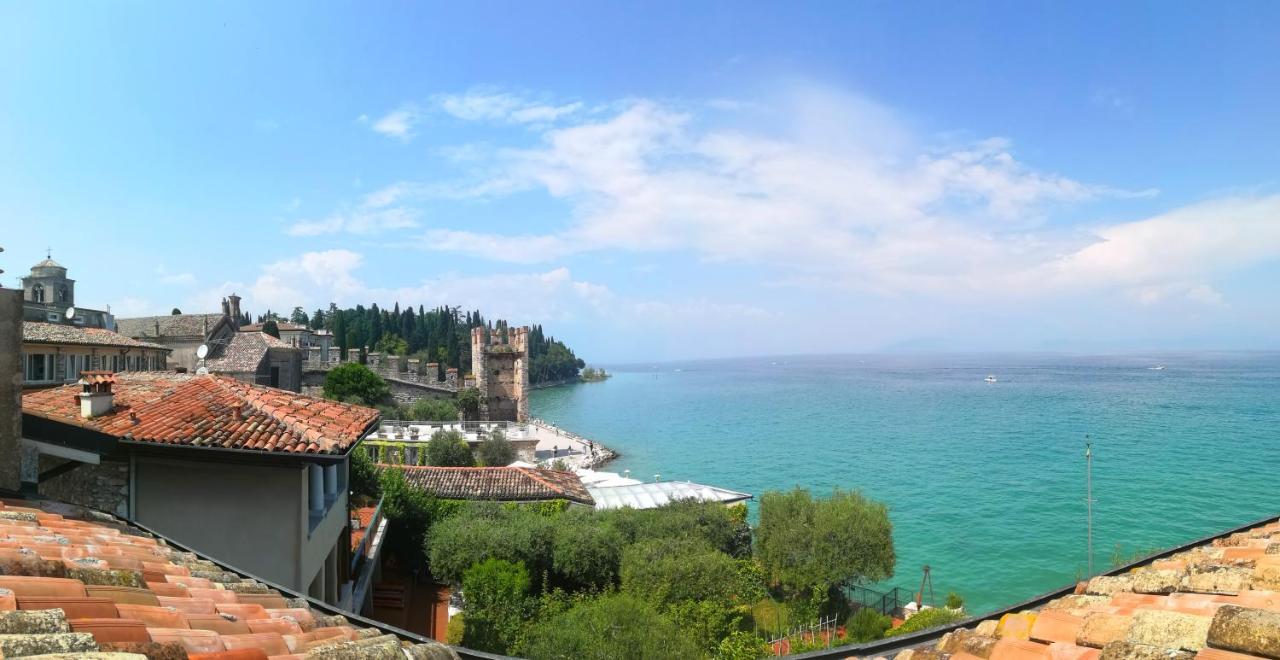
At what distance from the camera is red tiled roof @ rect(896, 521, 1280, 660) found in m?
2.12

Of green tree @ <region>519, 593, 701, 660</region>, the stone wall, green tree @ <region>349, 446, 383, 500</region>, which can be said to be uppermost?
the stone wall

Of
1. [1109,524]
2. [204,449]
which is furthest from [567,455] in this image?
[204,449]

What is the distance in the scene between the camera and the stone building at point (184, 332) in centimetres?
4372

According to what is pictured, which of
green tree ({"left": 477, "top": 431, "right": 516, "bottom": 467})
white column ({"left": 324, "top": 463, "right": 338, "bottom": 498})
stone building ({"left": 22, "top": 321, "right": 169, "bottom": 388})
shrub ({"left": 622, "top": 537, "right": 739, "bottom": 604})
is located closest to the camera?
white column ({"left": 324, "top": 463, "right": 338, "bottom": 498})

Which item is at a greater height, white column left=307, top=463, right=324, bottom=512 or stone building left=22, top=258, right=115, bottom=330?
stone building left=22, top=258, right=115, bottom=330

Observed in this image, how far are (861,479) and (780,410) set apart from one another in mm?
45561

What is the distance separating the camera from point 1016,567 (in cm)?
2647

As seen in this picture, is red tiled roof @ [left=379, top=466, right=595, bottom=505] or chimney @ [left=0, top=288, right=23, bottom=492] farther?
red tiled roof @ [left=379, top=466, right=595, bottom=505]

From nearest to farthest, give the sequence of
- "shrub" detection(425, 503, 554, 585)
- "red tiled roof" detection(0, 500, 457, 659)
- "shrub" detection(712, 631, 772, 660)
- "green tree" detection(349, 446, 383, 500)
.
A: "red tiled roof" detection(0, 500, 457, 659)
"shrub" detection(712, 631, 772, 660)
"shrub" detection(425, 503, 554, 585)
"green tree" detection(349, 446, 383, 500)

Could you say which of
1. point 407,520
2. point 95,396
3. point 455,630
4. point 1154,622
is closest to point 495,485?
point 407,520

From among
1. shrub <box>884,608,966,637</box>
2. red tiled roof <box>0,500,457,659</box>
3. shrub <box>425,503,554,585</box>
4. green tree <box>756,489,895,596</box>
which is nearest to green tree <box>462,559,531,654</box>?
shrub <box>425,503,554,585</box>

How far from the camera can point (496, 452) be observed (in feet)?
126

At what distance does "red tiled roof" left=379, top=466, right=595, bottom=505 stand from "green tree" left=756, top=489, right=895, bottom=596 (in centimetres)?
663

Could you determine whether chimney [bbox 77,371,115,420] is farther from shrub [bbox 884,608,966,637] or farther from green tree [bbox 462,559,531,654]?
shrub [bbox 884,608,966,637]
